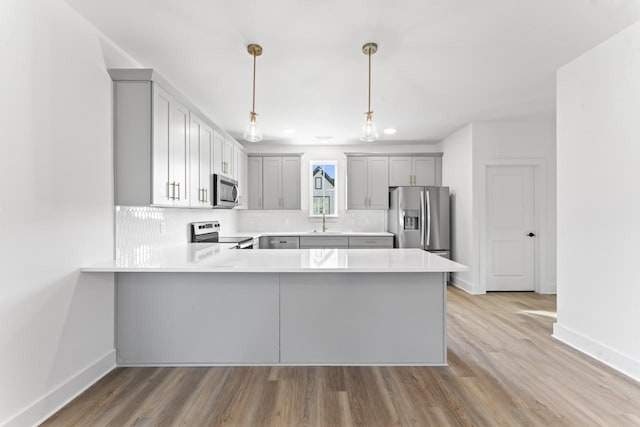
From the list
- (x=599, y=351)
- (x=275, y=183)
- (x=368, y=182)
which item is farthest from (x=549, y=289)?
(x=275, y=183)

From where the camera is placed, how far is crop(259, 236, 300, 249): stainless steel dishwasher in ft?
17.3

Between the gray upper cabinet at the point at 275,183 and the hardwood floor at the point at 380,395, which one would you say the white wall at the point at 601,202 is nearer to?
the hardwood floor at the point at 380,395

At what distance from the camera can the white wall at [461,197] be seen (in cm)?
471

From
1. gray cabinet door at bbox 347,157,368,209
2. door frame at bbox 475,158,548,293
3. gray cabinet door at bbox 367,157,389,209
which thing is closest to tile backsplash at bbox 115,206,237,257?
gray cabinet door at bbox 347,157,368,209

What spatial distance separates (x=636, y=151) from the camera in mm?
2334

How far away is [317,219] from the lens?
596cm

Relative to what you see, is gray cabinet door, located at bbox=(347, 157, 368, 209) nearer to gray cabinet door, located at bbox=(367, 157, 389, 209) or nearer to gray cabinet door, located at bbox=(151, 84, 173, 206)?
gray cabinet door, located at bbox=(367, 157, 389, 209)

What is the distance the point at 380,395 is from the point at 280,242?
3.45m

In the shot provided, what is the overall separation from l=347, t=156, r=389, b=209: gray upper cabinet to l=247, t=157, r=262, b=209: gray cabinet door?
153 cm

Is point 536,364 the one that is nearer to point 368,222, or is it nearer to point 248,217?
point 368,222

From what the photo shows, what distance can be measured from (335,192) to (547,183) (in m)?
3.19

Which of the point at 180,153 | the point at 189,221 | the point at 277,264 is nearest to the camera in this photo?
the point at 277,264

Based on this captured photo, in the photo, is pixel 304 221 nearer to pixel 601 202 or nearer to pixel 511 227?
pixel 511 227

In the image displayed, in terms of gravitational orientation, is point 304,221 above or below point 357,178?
below
